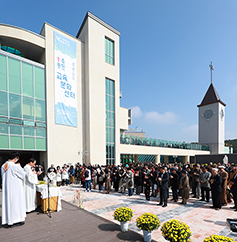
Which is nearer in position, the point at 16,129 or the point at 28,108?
the point at 16,129

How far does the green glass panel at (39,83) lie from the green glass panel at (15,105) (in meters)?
1.86

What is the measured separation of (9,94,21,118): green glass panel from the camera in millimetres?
15795

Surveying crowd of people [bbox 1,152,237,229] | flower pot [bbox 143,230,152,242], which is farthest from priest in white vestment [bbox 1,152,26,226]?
flower pot [bbox 143,230,152,242]

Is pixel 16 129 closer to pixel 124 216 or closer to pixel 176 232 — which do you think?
pixel 124 216

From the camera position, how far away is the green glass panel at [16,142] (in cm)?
1572

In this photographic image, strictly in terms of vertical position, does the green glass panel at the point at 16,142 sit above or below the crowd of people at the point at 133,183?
above

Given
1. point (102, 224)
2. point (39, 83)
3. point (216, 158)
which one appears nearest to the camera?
point (102, 224)

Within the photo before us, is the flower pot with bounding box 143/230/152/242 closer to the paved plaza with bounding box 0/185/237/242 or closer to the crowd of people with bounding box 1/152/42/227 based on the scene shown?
the paved plaza with bounding box 0/185/237/242

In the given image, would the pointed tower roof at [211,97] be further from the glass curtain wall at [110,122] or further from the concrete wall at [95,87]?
the concrete wall at [95,87]

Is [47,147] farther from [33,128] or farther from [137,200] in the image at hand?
[137,200]

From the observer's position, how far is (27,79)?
56.0 ft

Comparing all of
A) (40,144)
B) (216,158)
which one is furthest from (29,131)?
(216,158)

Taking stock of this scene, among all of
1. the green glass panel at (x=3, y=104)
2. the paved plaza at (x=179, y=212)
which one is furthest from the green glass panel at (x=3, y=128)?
the paved plaza at (x=179, y=212)

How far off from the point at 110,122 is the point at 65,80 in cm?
812
